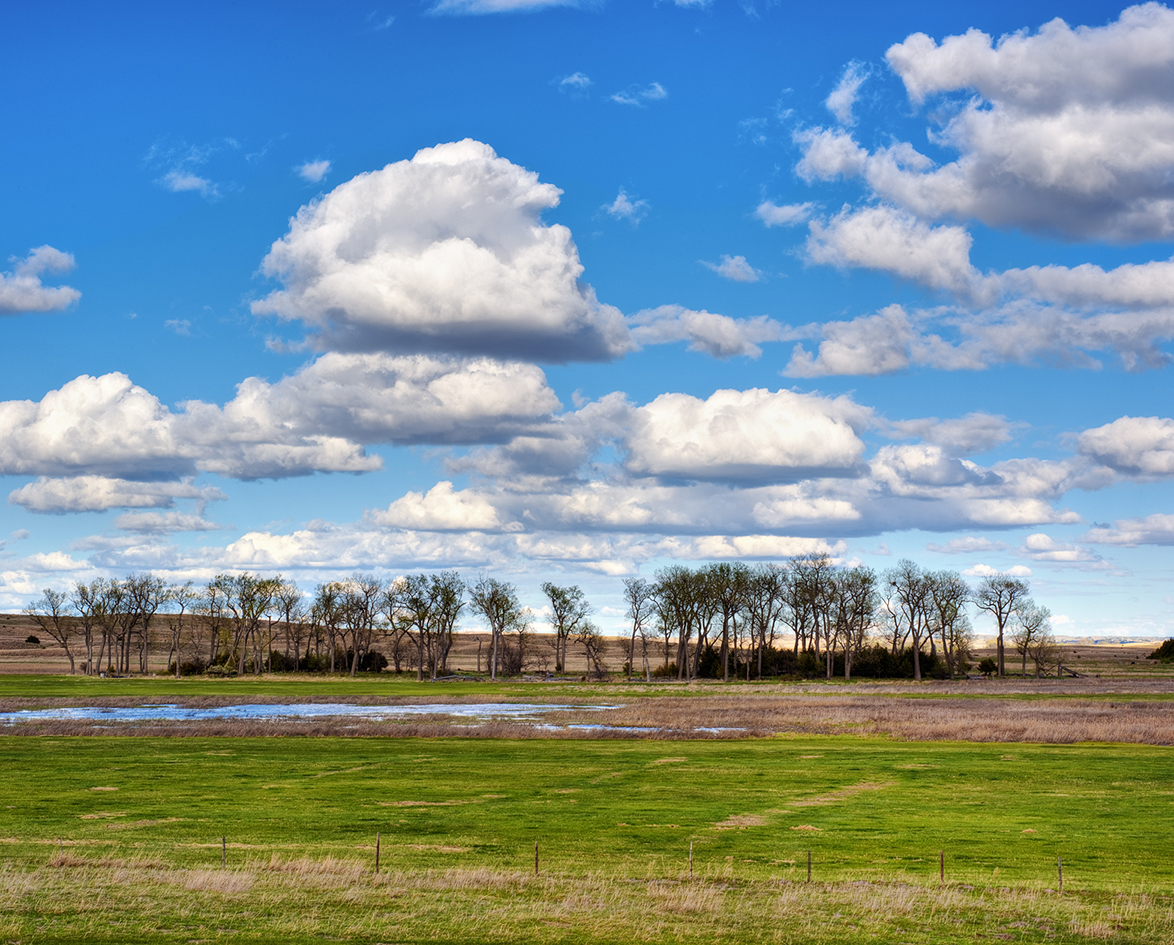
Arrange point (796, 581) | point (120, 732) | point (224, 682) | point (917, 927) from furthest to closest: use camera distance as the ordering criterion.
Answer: point (796, 581), point (224, 682), point (120, 732), point (917, 927)

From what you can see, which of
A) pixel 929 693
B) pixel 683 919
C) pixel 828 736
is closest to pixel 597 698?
pixel 929 693

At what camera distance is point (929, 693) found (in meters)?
118

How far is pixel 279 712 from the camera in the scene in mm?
88312

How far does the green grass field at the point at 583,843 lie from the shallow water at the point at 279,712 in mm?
20404

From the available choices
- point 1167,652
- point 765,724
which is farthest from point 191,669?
point 1167,652

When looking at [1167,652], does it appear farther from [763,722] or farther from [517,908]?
[517,908]

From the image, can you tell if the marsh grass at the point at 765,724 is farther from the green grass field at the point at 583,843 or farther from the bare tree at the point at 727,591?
the bare tree at the point at 727,591

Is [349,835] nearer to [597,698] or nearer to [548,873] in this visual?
[548,873]

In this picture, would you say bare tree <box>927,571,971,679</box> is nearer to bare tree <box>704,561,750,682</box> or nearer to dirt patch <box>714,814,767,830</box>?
bare tree <box>704,561,750,682</box>

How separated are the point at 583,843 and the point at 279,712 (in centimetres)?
6164

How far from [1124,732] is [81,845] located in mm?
59672

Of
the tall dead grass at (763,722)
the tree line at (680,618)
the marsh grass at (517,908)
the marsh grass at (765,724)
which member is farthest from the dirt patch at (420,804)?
the tree line at (680,618)

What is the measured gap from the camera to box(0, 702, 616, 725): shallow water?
79.1 metres

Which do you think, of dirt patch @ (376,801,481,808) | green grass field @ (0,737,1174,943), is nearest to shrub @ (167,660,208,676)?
green grass field @ (0,737,1174,943)
